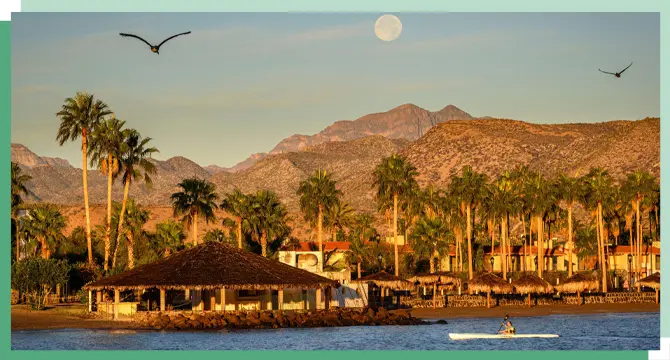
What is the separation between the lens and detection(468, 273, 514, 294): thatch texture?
76500 millimetres

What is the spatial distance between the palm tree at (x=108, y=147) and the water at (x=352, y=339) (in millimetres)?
22368

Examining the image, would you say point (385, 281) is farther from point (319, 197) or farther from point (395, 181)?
point (319, 197)

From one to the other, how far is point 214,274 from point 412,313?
1872 centimetres

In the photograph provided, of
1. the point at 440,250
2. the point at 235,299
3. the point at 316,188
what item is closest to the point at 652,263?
the point at 440,250

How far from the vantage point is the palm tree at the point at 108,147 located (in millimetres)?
76688

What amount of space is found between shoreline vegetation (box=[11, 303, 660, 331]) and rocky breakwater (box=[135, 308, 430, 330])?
1.14 m

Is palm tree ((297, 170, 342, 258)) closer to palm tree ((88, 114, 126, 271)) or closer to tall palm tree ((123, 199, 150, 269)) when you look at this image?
tall palm tree ((123, 199, 150, 269))

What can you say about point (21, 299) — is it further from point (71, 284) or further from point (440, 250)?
point (440, 250)

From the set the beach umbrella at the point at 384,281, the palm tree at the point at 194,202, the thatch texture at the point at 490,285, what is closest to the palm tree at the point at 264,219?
the palm tree at the point at 194,202

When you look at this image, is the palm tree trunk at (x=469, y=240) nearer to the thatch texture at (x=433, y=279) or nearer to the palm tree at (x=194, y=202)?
the thatch texture at (x=433, y=279)

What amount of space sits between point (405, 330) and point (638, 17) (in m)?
22.3
